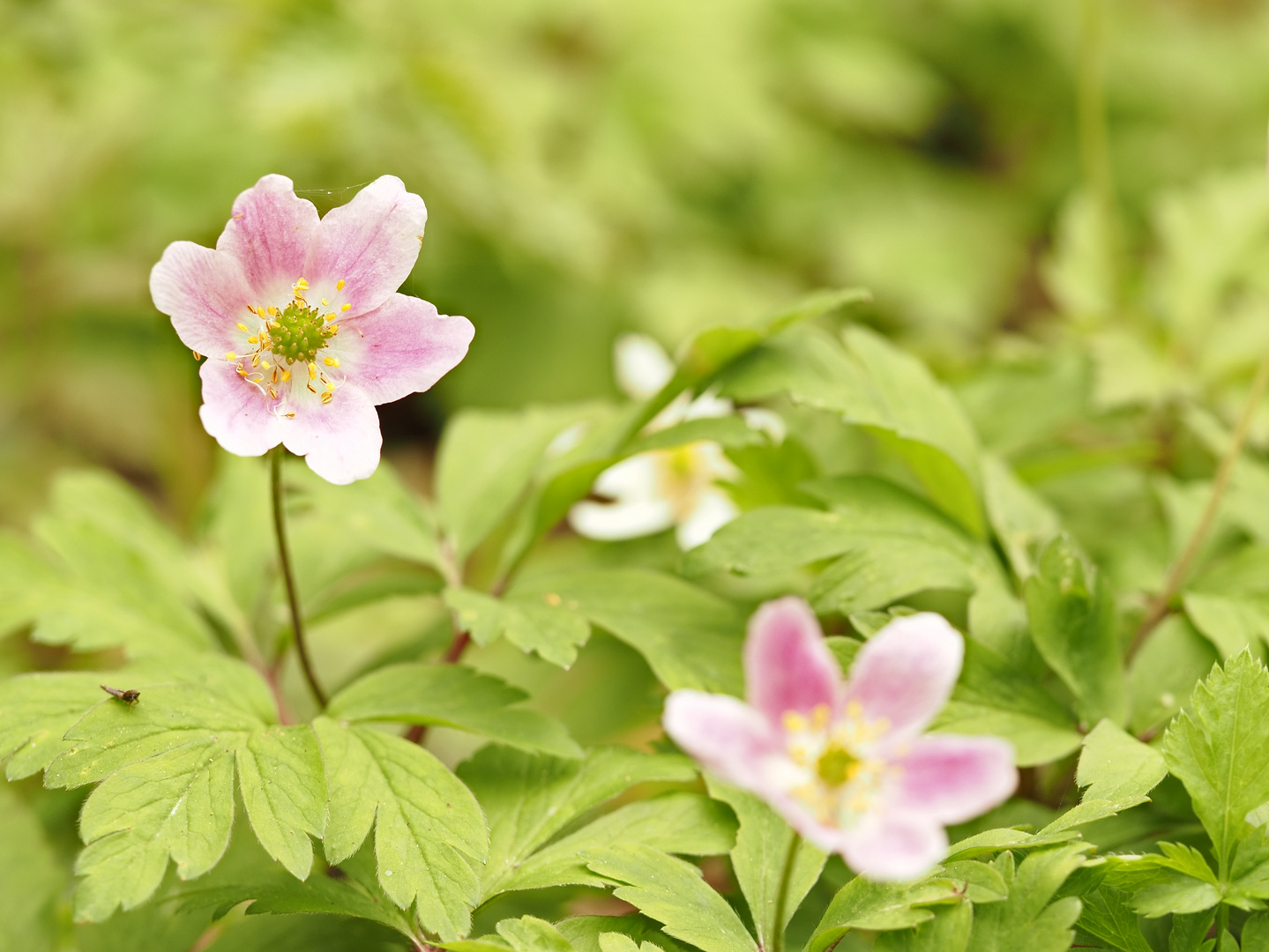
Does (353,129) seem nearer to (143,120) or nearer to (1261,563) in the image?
(143,120)

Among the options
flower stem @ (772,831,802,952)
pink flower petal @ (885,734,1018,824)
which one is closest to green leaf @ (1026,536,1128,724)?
flower stem @ (772,831,802,952)

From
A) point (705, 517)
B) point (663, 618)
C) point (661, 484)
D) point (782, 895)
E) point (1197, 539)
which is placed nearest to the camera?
point (782, 895)

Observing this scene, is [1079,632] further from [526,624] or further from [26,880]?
[26,880]

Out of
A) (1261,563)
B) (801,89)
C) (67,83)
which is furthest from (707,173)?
(1261,563)

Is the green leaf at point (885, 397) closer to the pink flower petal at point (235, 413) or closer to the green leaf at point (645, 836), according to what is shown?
the green leaf at point (645, 836)

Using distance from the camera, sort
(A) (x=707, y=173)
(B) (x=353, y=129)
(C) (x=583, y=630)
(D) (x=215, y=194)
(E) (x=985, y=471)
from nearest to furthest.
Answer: (C) (x=583, y=630) → (E) (x=985, y=471) → (B) (x=353, y=129) → (D) (x=215, y=194) → (A) (x=707, y=173)

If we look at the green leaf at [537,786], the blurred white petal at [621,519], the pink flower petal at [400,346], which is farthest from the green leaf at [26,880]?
the blurred white petal at [621,519]

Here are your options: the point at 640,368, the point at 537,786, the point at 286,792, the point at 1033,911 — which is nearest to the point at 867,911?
the point at 1033,911
